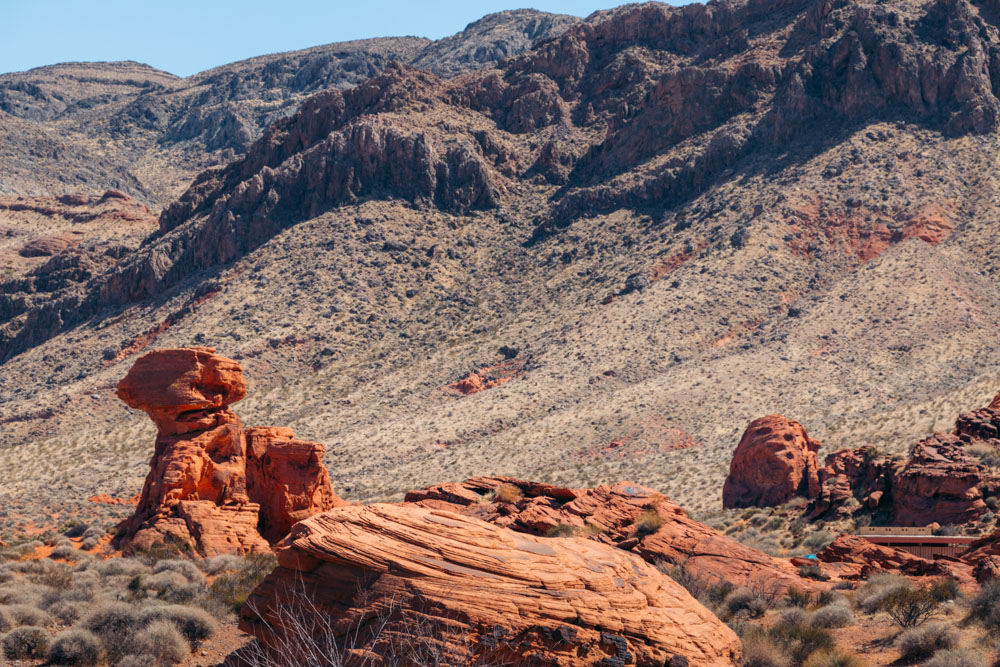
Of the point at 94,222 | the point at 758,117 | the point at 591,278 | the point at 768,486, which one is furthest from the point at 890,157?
the point at 94,222

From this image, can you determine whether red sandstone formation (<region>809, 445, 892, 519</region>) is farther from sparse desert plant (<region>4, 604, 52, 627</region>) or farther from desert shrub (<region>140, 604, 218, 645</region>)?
sparse desert plant (<region>4, 604, 52, 627</region>)

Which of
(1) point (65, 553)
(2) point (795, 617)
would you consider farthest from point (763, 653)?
(1) point (65, 553)

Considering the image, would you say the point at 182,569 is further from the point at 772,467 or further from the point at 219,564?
the point at 772,467

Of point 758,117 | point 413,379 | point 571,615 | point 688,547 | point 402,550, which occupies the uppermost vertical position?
point 758,117

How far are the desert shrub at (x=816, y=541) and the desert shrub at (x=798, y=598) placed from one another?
9.86 m

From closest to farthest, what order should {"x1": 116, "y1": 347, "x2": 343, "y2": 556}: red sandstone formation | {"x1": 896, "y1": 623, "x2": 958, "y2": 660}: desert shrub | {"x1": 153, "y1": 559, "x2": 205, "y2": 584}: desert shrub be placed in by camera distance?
{"x1": 896, "y1": 623, "x2": 958, "y2": 660}: desert shrub → {"x1": 153, "y1": 559, "x2": 205, "y2": 584}: desert shrub → {"x1": 116, "y1": 347, "x2": 343, "y2": 556}: red sandstone formation

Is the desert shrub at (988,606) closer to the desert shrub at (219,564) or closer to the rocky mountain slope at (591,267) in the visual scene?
the desert shrub at (219,564)

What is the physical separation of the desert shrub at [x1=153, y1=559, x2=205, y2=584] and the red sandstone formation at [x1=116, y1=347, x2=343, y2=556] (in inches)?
201

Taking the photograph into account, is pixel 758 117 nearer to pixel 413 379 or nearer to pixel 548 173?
pixel 548 173

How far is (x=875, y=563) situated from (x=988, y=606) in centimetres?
683

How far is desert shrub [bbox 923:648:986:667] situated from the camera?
1658 centimetres

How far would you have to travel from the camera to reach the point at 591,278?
91.6m

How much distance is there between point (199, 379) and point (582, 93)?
97.0m

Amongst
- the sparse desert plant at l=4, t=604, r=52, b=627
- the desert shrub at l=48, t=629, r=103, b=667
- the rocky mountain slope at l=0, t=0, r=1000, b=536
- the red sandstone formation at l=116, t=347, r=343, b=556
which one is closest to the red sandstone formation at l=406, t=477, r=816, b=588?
the red sandstone formation at l=116, t=347, r=343, b=556
